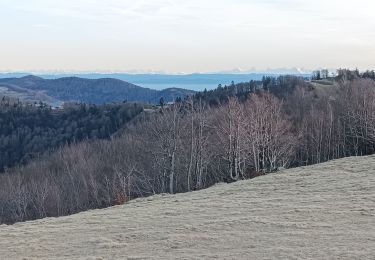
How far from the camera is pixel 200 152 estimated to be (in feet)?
224

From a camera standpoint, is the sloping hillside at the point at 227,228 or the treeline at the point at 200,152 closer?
the sloping hillside at the point at 227,228

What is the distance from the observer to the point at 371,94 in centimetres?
8719

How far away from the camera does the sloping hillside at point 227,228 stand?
2088 cm

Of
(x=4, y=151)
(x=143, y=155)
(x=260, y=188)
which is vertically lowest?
(x=4, y=151)

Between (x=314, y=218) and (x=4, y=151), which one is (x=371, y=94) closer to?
(x=314, y=218)

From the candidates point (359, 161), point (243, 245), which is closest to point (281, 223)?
Answer: point (243, 245)

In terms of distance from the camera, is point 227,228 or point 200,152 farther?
point 200,152

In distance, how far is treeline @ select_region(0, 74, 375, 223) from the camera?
6456 centimetres

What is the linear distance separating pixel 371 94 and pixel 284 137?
28962 millimetres

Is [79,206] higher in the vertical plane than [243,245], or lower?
lower

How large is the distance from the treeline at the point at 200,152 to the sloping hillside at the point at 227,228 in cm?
1521

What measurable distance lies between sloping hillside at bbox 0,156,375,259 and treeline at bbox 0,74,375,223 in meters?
15.2

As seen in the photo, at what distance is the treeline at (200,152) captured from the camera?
6456 centimetres

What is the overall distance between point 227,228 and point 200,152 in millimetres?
43180
